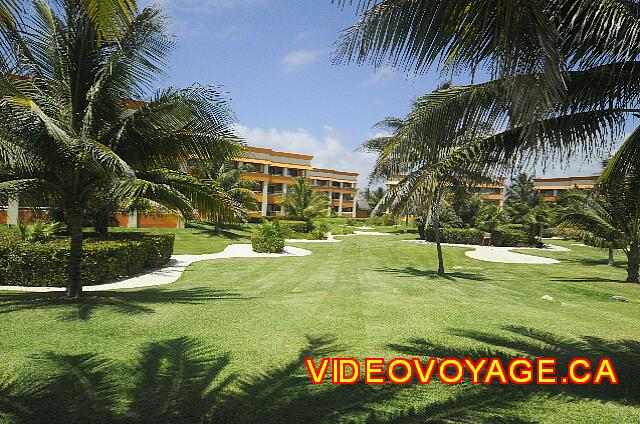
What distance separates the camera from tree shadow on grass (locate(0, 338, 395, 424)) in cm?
311

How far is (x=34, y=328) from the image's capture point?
5301 millimetres

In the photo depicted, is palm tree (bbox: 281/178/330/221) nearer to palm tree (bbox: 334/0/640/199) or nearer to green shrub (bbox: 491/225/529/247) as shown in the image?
green shrub (bbox: 491/225/529/247)

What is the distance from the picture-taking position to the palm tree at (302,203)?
119 feet

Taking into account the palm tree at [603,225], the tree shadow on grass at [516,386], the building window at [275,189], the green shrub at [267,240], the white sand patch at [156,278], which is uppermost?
the building window at [275,189]

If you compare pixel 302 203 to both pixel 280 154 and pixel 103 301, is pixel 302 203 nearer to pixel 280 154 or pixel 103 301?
pixel 280 154

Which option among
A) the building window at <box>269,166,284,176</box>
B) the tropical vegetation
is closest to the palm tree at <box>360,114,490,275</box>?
the tropical vegetation

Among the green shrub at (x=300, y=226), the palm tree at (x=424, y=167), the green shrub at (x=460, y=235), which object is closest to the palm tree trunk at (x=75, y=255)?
the palm tree at (x=424, y=167)

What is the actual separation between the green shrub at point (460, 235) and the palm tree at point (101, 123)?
1087 inches

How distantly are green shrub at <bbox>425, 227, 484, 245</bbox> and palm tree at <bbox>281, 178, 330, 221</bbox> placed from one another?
33.5 feet

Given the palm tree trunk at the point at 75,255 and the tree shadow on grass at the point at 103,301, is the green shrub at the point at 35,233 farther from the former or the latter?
the palm tree trunk at the point at 75,255

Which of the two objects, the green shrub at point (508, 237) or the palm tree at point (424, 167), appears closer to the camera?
the palm tree at point (424, 167)

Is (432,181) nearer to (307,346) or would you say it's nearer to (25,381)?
(307,346)

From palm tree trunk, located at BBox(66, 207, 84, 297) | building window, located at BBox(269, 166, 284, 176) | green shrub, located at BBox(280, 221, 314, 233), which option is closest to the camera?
palm tree trunk, located at BBox(66, 207, 84, 297)

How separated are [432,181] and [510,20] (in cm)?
199
